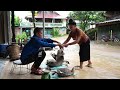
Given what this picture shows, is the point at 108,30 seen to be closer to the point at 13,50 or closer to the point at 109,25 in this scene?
the point at 109,25

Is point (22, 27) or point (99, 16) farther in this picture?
point (99, 16)

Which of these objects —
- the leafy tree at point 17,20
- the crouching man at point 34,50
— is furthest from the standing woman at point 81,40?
the leafy tree at point 17,20

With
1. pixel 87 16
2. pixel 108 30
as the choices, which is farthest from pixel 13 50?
pixel 108 30

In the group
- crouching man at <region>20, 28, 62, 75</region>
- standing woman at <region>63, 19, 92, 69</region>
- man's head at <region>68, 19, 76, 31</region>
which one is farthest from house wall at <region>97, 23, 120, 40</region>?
crouching man at <region>20, 28, 62, 75</region>

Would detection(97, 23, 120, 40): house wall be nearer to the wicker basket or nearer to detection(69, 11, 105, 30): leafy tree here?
detection(69, 11, 105, 30): leafy tree

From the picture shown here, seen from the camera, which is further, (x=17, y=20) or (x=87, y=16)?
(x=87, y=16)

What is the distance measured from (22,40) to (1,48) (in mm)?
3246

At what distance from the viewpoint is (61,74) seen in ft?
18.3

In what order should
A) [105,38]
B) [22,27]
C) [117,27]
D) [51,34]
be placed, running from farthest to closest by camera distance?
[105,38], [117,27], [22,27], [51,34]

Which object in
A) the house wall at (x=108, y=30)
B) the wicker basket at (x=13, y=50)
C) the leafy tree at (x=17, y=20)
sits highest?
the leafy tree at (x=17, y=20)

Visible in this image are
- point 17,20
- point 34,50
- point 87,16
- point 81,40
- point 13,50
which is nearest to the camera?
point 34,50

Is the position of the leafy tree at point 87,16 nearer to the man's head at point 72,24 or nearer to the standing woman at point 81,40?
the standing woman at point 81,40
